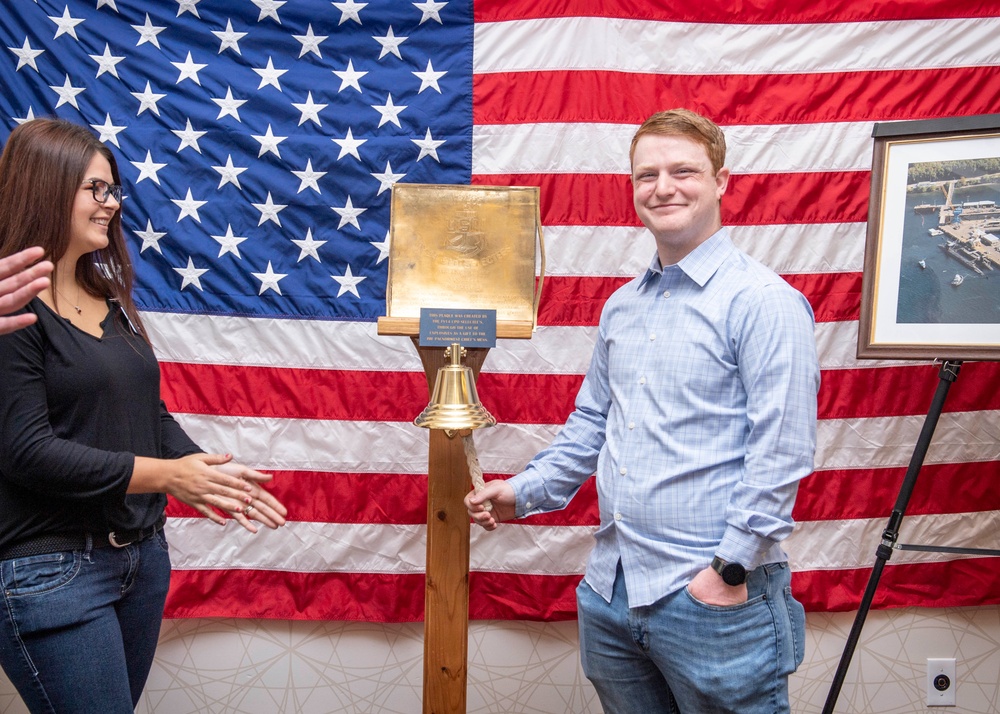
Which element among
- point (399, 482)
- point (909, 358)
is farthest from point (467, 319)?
point (909, 358)

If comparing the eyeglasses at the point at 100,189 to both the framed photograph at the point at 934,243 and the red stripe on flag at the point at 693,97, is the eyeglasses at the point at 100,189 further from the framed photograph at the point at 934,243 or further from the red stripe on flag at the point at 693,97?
the framed photograph at the point at 934,243

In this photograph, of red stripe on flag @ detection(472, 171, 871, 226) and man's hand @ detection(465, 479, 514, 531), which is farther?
red stripe on flag @ detection(472, 171, 871, 226)

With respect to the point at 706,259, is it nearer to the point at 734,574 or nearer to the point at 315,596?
the point at 734,574

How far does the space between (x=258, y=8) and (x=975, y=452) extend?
2546 mm

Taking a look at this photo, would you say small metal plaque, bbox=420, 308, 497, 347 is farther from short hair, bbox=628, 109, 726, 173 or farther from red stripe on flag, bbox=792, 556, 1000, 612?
red stripe on flag, bbox=792, 556, 1000, 612

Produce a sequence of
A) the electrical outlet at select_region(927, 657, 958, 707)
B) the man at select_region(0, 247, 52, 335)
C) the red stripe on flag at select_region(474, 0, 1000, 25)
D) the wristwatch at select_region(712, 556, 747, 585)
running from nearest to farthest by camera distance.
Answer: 1. the man at select_region(0, 247, 52, 335)
2. the wristwatch at select_region(712, 556, 747, 585)
3. the red stripe on flag at select_region(474, 0, 1000, 25)
4. the electrical outlet at select_region(927, 657, 958, 707)

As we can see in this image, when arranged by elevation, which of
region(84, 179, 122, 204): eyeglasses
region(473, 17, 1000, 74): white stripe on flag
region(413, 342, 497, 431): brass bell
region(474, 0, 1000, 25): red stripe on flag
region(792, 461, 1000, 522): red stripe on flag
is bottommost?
region(792, 461, 1000, 522): red stripe on flag

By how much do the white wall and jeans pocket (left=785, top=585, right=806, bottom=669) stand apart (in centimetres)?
111

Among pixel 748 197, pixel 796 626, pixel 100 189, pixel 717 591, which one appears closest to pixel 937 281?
pixel 748 197

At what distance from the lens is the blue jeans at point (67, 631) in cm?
145

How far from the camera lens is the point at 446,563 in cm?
184

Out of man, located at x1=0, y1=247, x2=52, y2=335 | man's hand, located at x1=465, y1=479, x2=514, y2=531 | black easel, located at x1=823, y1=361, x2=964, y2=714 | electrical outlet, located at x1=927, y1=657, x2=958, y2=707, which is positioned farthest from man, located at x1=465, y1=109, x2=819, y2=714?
electrical outlet, located at x1=927, y1=657, x2=958, y2=707

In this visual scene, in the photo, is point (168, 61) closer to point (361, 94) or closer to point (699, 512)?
point (361, 94)

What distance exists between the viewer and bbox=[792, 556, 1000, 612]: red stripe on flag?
2.49 metres
